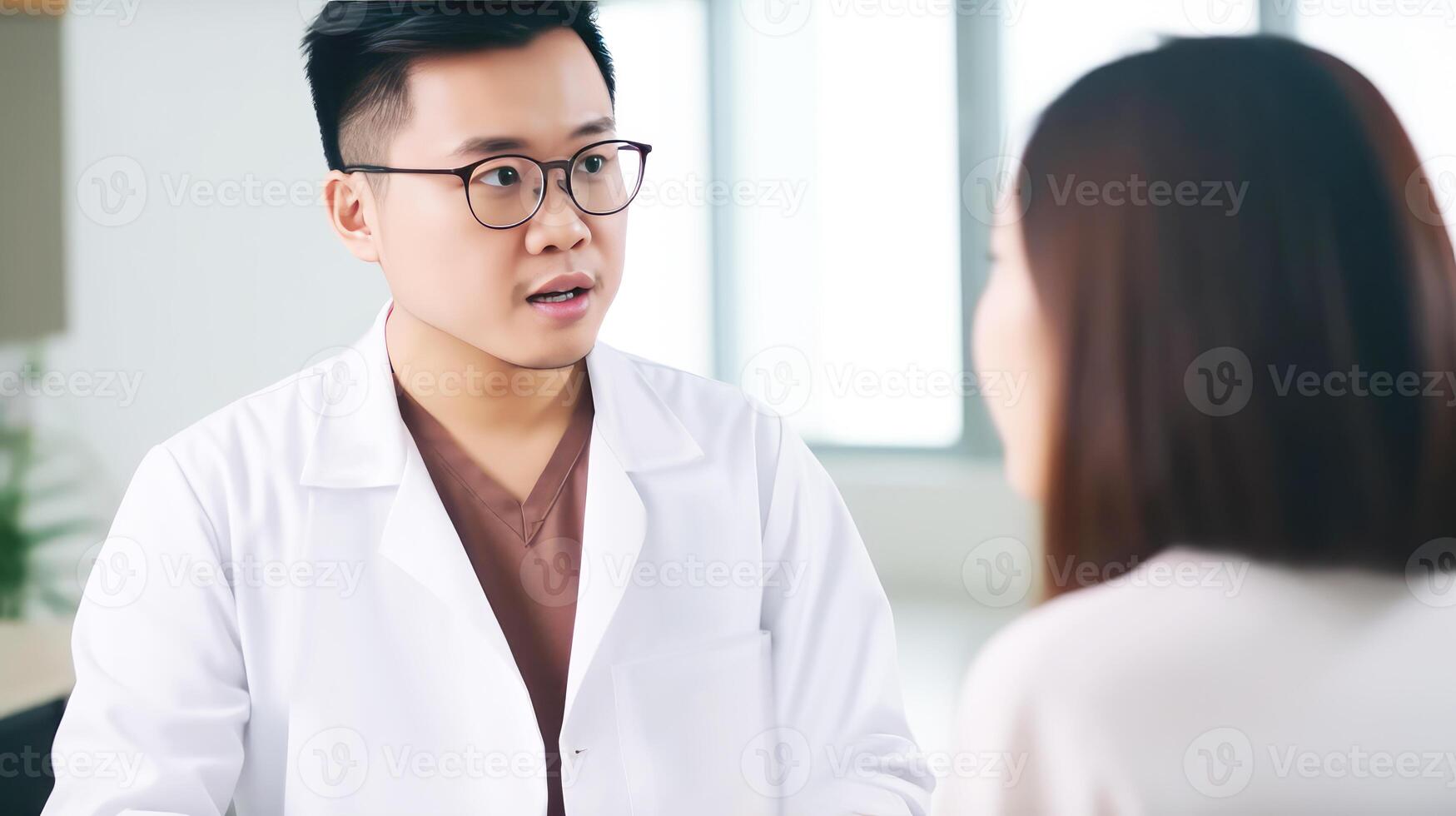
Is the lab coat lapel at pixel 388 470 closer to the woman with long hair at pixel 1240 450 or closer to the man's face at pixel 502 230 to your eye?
the man's face at pixel 502 230

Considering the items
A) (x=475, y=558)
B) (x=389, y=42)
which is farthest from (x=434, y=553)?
(x=389, y=42)

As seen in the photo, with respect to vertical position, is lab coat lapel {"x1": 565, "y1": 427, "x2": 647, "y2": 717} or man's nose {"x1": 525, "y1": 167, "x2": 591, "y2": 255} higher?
man's nose {"x1": 525, "y1": 167, "x2": 591, "y2": 255}

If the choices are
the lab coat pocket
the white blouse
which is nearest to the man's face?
the lab coat pocket

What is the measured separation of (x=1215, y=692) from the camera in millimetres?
821

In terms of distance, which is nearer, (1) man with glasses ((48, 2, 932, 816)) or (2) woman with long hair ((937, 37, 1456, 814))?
(2) woman with long hair ((937, 37, 1456, 814))

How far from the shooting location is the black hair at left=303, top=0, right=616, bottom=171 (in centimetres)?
93

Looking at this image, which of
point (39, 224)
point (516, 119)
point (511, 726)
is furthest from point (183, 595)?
point (39, 224)

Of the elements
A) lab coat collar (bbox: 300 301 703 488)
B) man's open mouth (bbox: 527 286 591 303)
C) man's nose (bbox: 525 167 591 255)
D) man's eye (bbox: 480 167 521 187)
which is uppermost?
man's eye (bbox: 480 167 521 187)

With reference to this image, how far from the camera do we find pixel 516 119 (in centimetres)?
92

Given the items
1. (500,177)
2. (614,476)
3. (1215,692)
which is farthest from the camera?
(614,476)

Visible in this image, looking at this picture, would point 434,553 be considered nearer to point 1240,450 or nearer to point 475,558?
point 475,558

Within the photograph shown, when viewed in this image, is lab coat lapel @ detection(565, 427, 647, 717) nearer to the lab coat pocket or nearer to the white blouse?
the lab coat pocket

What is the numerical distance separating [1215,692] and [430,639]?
0.70 metres

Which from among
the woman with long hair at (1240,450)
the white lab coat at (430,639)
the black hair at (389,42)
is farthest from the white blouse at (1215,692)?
the black hair at (389,42)
